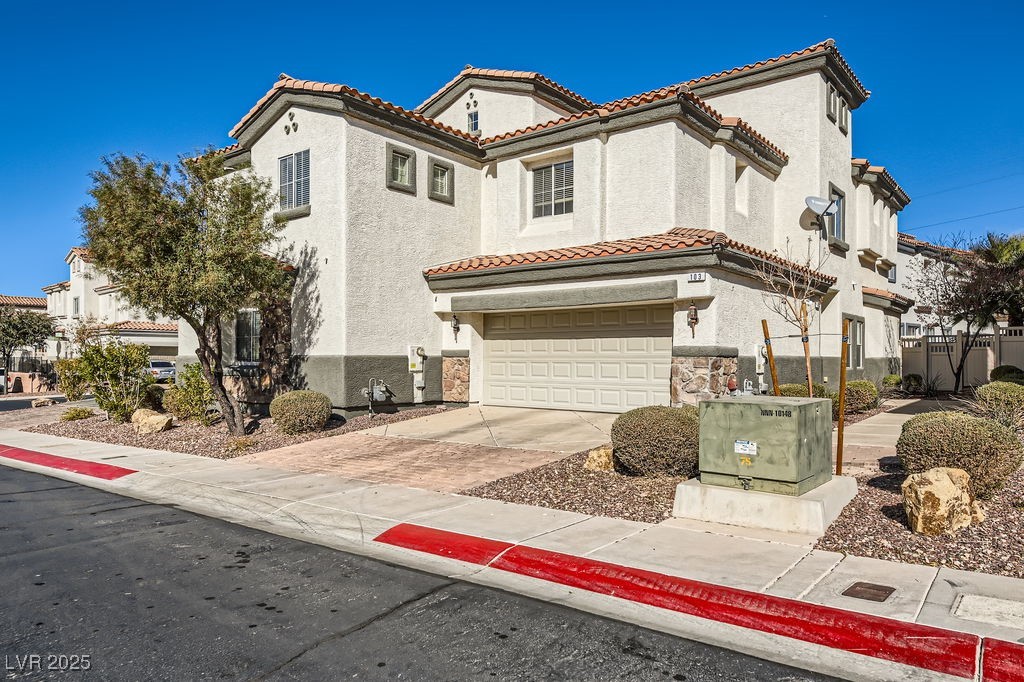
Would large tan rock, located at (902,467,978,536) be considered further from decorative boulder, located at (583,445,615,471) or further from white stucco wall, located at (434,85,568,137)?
white stucco wall, located at (434,85,568,137)

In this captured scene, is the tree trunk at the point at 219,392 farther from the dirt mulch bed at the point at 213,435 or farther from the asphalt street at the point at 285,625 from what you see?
the asphalt street at the point at 285,625

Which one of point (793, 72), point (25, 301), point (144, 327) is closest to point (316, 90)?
point (793, 72)

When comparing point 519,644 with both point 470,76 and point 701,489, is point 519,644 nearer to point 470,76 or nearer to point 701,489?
point 701,489

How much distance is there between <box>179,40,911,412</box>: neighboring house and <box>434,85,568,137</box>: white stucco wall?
0.27 ft

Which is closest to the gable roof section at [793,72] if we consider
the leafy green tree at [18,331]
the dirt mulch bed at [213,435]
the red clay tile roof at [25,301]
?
the dirt mulch bed at [213,435]

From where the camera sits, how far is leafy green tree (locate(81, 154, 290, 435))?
1305 centimetres

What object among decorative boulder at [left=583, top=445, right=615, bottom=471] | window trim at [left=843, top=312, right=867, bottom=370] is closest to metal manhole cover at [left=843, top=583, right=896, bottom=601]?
decorative boulder at [left=583, top=445, right=615, bottom=471]

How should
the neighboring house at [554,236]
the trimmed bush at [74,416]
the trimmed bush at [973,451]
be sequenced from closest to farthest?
the trimmed bush at [973,451]
the neighboring house at [554,236]
the trimmed bush at [74,416]

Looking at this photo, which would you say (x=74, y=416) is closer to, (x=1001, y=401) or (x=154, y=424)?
(x=154, y=424)

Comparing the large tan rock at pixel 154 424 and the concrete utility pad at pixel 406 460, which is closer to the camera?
the concrete utility pad at pixel 406 460

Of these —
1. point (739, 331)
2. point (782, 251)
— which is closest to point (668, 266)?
point (739, 331)

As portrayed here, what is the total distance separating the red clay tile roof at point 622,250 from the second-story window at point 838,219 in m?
2.33

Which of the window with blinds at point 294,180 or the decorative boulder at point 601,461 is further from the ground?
the window with blinds at point 294,180

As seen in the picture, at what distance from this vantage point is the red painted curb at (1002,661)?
14.0 ft
